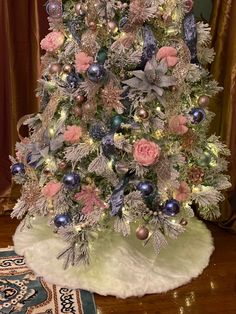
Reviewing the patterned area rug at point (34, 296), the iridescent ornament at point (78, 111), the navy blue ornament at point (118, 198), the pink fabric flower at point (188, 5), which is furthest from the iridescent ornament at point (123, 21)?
the patterned area rug at point (34, 296)

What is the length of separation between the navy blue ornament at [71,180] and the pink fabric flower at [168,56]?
1.91 feet

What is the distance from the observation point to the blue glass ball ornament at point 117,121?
2.06 meters

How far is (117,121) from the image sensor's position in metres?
2.06

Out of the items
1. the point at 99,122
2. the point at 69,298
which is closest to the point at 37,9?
the point at 99,122

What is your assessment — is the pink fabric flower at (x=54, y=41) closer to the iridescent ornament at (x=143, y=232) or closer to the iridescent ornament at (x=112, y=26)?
the iridescent ornament at (x=112, y=26)

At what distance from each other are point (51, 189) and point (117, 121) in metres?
0.42

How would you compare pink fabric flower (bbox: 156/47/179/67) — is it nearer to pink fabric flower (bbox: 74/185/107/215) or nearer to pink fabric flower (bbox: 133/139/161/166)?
pink fabric flower (bbox: 133/139/161/166)

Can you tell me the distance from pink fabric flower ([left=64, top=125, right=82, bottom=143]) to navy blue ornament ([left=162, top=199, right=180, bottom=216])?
46 centimetres

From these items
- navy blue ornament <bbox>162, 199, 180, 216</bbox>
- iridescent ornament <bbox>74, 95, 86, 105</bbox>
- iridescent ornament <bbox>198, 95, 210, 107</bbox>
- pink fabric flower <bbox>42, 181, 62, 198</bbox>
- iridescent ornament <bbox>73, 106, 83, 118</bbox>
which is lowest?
navy blue ornament <bbox>162, 199, 180, 216</bbox>

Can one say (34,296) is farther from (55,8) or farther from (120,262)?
(55,8)

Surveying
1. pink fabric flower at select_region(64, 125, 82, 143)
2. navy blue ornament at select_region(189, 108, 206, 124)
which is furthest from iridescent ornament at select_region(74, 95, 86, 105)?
navy blue ornament at select_region(189, 108, 206, 124)

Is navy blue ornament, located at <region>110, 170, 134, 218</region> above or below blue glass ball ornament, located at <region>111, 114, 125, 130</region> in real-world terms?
below

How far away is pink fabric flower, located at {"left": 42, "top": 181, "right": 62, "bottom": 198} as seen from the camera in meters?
2.18

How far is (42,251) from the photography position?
2355 mm
